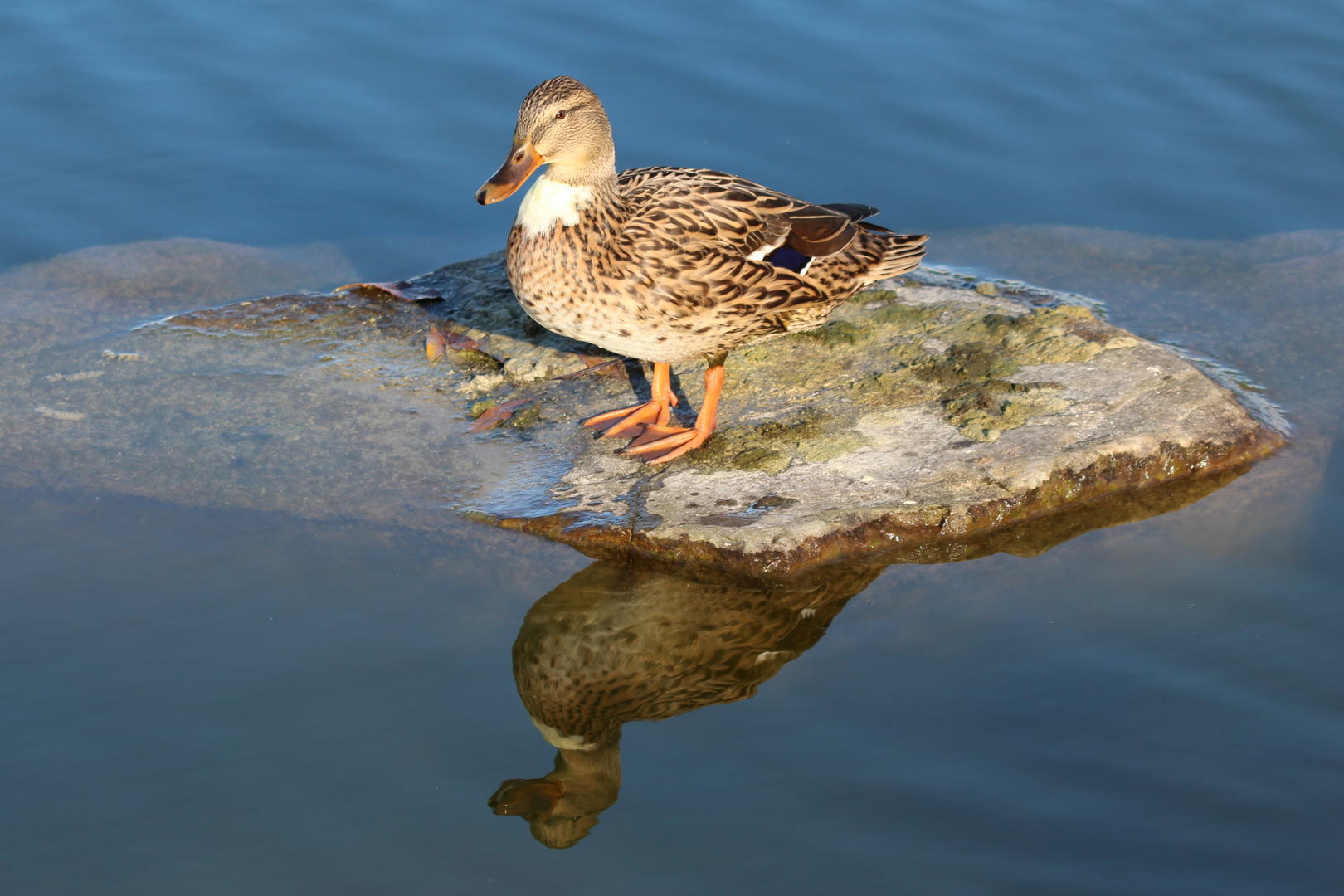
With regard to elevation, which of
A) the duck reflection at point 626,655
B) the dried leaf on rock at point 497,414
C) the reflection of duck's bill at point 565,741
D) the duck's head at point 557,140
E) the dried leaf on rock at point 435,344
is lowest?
the reflection of duck's bill at point 565,741

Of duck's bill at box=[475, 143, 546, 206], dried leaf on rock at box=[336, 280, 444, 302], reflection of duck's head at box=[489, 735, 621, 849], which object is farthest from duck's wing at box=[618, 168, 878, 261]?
reflection of duck's head at box=[489, 735, 621, 849]

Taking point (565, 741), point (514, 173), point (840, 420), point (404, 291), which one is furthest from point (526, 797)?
point (404, 291)

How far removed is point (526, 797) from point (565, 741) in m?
0.24

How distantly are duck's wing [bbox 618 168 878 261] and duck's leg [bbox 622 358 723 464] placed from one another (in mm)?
508

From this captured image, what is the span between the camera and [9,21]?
27.3 feet

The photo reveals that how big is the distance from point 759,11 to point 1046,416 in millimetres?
5115

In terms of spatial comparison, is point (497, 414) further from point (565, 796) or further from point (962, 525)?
point (565, 796)

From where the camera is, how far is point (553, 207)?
4531 millimetres

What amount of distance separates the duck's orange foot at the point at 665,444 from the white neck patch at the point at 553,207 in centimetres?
A: 86

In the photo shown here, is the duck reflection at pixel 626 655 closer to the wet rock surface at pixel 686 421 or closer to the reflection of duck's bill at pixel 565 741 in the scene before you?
the reflection of duck's bill at pixel 565 741

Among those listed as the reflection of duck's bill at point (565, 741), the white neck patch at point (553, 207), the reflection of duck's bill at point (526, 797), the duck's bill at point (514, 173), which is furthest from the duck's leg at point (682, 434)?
the reflection of duck's bill at point (526, 797)

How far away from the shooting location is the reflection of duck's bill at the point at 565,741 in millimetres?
3322

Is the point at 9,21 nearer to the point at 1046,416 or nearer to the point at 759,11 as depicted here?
the point at 759,11

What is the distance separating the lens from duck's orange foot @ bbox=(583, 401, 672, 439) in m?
4.70
